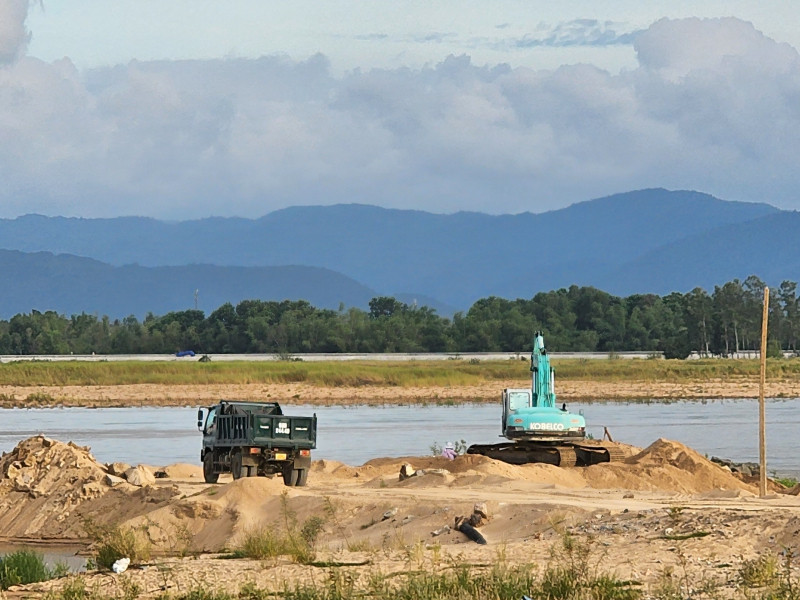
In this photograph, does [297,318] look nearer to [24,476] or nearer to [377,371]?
[377,371]

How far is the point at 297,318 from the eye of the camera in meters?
143

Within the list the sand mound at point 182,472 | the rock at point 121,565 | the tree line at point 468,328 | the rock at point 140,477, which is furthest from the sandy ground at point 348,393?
the rock at point 121,565

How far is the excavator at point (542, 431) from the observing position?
32.9 meters

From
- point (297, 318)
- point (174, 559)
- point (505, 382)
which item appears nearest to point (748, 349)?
point (297, 318)

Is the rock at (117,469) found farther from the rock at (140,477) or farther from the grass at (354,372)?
the grass at (354,372)

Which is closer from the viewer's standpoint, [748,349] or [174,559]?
[174,559]

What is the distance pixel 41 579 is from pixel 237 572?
2524 millimetres

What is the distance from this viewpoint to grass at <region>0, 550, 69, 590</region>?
17469 millimetres

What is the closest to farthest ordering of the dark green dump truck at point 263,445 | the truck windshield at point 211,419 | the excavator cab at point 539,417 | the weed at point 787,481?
the dark green dump truck at point 263,445, the truck windshield at point 211,419, the weed at point 787,481, the excavator cab at point 539,417

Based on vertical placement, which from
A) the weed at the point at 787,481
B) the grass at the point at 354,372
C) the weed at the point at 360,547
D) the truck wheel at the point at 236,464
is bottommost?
the weed at the point at 360,547

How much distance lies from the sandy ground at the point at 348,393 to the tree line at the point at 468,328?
128 ft

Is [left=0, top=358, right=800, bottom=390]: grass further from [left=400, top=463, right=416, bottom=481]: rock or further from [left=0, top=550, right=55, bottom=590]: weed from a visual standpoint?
[left=0, top=550, right=55, bottom=590]: weed

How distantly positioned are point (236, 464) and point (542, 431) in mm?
8303

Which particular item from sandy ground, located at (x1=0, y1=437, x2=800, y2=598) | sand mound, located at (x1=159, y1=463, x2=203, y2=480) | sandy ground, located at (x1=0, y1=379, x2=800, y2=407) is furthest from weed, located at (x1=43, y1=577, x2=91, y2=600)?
sandy ground, located at (x1=0, y1=379, x2=800, y2=407)
